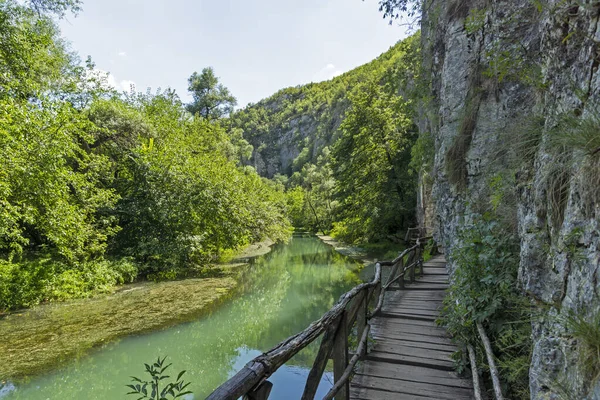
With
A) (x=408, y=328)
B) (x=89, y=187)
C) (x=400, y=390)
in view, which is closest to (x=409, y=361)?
(x=400, y=390)

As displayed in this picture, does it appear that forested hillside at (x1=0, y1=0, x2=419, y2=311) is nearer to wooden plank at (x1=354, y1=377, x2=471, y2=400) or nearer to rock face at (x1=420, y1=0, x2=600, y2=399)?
rock face at (x1=420, y1=0, x2=600, y2=399)

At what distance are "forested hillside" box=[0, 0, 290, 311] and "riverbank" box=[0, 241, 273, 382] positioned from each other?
3.31 feet

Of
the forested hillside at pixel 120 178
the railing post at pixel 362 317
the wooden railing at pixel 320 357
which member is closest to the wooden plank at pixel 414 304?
the wooden railing at pixel 320 357

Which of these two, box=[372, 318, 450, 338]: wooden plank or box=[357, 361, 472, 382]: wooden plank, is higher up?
box=[357, 361, 472, 382]: wooden plank

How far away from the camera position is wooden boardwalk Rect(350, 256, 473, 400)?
370 centimetres

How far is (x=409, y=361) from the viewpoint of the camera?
4391mm

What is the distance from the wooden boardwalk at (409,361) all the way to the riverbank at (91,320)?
6.32m

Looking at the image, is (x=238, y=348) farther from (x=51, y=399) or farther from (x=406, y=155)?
(x=406, y=155)

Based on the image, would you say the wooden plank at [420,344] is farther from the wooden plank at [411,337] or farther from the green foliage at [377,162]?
the green foliage at [377,162]

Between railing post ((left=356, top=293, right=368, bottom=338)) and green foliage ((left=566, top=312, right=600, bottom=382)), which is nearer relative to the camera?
green foliage ((left=566, top=312, right=600, bottom=382))

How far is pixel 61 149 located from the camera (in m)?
10.5

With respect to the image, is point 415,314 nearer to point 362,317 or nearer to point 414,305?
→ point 414,305

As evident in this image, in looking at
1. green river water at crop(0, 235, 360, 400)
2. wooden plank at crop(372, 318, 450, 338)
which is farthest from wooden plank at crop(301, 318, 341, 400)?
green river water at crop(0, 235, 360, 400)

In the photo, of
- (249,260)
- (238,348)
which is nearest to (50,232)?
(238,348)
